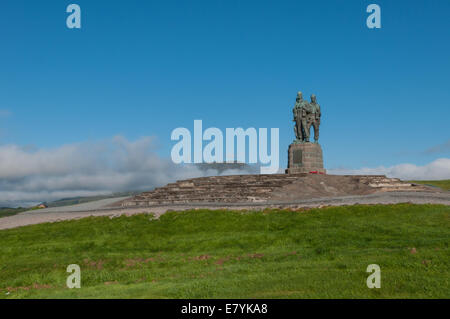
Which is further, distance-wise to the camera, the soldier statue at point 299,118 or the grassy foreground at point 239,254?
the soldier statue at point 299,118

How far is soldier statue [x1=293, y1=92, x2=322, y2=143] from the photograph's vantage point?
41.3m

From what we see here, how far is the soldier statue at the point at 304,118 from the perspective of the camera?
41344mm

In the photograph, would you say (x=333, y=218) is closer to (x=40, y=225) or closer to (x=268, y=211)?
(x=268, y=211)

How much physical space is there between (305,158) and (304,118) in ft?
14.1

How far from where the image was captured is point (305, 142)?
4103cm

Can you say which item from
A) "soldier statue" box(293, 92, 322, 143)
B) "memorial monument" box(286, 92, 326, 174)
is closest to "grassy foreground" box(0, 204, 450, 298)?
"memorial monument" box(286, 92, 326, 174)

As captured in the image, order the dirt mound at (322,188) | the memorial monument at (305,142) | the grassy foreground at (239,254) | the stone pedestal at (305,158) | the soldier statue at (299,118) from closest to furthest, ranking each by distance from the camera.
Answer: the grassy foreground at (239,254) → the dirt mound at (322,188) → the stone pedestal at (305,158) → the memorial monument at (305,142) → the soldier statue at (299,118)

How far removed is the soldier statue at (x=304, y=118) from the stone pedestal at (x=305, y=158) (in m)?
1.02

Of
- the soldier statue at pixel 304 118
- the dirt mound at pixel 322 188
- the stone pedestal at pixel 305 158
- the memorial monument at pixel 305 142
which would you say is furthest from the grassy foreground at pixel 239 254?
the soldier statue at pixel 304 118

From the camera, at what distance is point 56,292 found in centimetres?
1161

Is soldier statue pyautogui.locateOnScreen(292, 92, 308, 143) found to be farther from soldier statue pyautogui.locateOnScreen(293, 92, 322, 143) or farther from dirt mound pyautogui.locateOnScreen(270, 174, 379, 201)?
dirt mound pyautogui.locateOnScreen(270, 174, 379, 201)

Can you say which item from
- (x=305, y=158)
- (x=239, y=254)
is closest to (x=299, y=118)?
(x=305, y=158)

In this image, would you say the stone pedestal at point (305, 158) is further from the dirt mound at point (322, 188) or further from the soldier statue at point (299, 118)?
the dirt mound at point (322, 188)

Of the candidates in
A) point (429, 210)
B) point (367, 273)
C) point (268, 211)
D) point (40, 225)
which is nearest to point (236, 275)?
point (367, 273)
